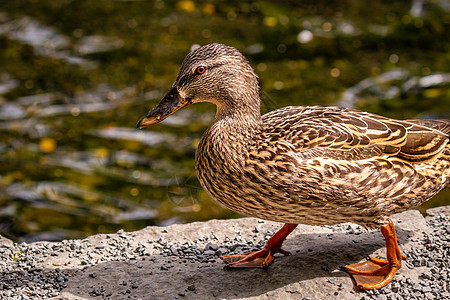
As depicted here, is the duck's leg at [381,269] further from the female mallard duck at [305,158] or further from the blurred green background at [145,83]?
the blurred green background at [145,83]

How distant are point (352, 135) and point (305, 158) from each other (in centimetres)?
38

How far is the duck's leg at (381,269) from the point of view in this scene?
466cm

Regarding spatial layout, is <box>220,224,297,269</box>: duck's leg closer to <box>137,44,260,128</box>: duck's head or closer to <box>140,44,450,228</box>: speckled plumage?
<box>140,44,450,228</box>: speckled plumage

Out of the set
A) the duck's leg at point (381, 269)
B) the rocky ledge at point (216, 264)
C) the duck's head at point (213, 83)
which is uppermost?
the duck's head at point (213, 83)

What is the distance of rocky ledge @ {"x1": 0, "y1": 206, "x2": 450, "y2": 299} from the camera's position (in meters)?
4.76

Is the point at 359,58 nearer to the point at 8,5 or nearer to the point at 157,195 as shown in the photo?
the point at 157,195

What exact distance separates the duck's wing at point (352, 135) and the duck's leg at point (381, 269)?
22.3 inches

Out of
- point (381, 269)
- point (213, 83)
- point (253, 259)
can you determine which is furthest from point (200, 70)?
point (381, 269)

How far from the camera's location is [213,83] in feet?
14.8

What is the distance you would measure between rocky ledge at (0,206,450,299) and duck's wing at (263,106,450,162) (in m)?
0.96

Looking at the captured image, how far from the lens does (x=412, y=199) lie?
15.2 feet

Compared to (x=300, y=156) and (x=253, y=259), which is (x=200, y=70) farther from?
(x=253, y=259)

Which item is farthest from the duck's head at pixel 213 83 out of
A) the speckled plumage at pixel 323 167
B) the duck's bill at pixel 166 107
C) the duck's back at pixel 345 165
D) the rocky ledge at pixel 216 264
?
the rocky ledge at pixel 216 264

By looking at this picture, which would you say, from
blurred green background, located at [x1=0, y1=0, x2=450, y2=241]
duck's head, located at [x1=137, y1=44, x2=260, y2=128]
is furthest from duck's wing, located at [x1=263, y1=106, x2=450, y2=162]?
blurred green background, located at [x1=0, y1=0, x2=450, y2=241]
